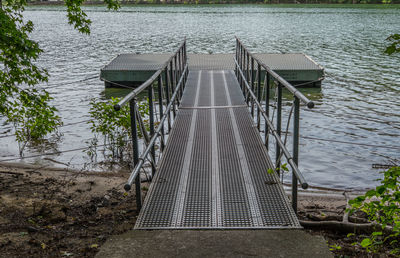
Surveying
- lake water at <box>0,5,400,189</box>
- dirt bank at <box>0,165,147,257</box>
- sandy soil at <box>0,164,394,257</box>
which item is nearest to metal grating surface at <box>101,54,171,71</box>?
lake water at <box>0,5,400,189</box>

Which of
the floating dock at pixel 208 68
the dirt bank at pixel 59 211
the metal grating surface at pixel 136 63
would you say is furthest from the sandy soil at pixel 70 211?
the metal grating surface at pixel 136 63

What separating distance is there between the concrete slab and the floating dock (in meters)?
11.3

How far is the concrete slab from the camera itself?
362 centimetres

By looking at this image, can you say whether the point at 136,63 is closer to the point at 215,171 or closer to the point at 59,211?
the point at 215,171

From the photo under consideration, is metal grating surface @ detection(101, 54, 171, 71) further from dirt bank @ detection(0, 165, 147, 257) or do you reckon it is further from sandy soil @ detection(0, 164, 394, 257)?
dirt bank @ detection(0, 165, 147, 257)

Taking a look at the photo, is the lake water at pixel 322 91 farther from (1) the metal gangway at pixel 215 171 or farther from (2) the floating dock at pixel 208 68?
(1) the metal gangway at pixel 215 171

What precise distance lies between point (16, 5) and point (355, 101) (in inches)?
417

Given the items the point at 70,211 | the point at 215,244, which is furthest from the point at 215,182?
the point at 70,211

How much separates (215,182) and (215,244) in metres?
1.53

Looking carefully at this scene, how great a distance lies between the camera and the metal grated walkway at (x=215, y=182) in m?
4.32

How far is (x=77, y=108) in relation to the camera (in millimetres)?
13859

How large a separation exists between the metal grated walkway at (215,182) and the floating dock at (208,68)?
779 centimetres

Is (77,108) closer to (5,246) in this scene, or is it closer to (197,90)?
(197,90)

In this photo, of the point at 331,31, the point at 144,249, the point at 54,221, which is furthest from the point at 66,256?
the point at 331,31
